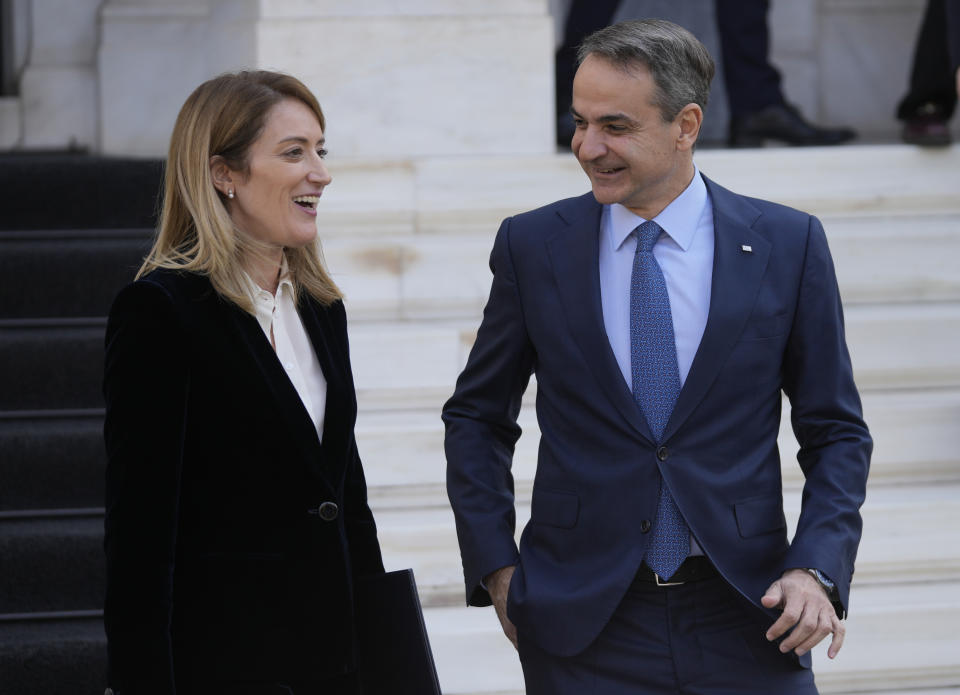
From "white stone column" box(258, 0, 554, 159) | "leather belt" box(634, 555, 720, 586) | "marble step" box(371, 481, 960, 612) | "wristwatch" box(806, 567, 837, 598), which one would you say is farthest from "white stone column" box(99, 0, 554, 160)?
"wristwatch" box(806, 567, 837, 598)

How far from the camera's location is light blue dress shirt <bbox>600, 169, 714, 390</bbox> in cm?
256

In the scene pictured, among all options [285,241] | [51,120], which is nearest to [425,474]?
[285,241]

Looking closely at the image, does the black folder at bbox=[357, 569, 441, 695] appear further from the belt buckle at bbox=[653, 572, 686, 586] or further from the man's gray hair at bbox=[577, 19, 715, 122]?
the man's gray hair at bbox=[577, 19, 715, 122]

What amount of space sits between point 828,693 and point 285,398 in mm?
2305

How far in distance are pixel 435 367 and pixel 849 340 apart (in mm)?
1441

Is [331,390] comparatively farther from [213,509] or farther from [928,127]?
[928,127]

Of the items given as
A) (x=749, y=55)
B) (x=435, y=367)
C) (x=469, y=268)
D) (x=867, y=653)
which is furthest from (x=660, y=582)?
(x=749, y=55)

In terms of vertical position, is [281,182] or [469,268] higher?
[281,182]

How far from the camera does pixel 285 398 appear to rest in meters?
2.42

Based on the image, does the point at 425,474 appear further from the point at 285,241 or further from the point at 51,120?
the point at 51,120

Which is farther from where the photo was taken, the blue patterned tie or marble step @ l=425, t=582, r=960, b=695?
marble step @ l=425, t=582, r=960, b=695

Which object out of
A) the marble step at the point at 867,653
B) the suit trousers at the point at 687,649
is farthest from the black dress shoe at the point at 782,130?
the suit trousers at the point at 687,649

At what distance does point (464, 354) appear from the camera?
15.8ft

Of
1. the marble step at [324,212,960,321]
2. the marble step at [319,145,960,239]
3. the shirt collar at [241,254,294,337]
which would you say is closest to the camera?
the shirt collar at [241,254,294,337]
